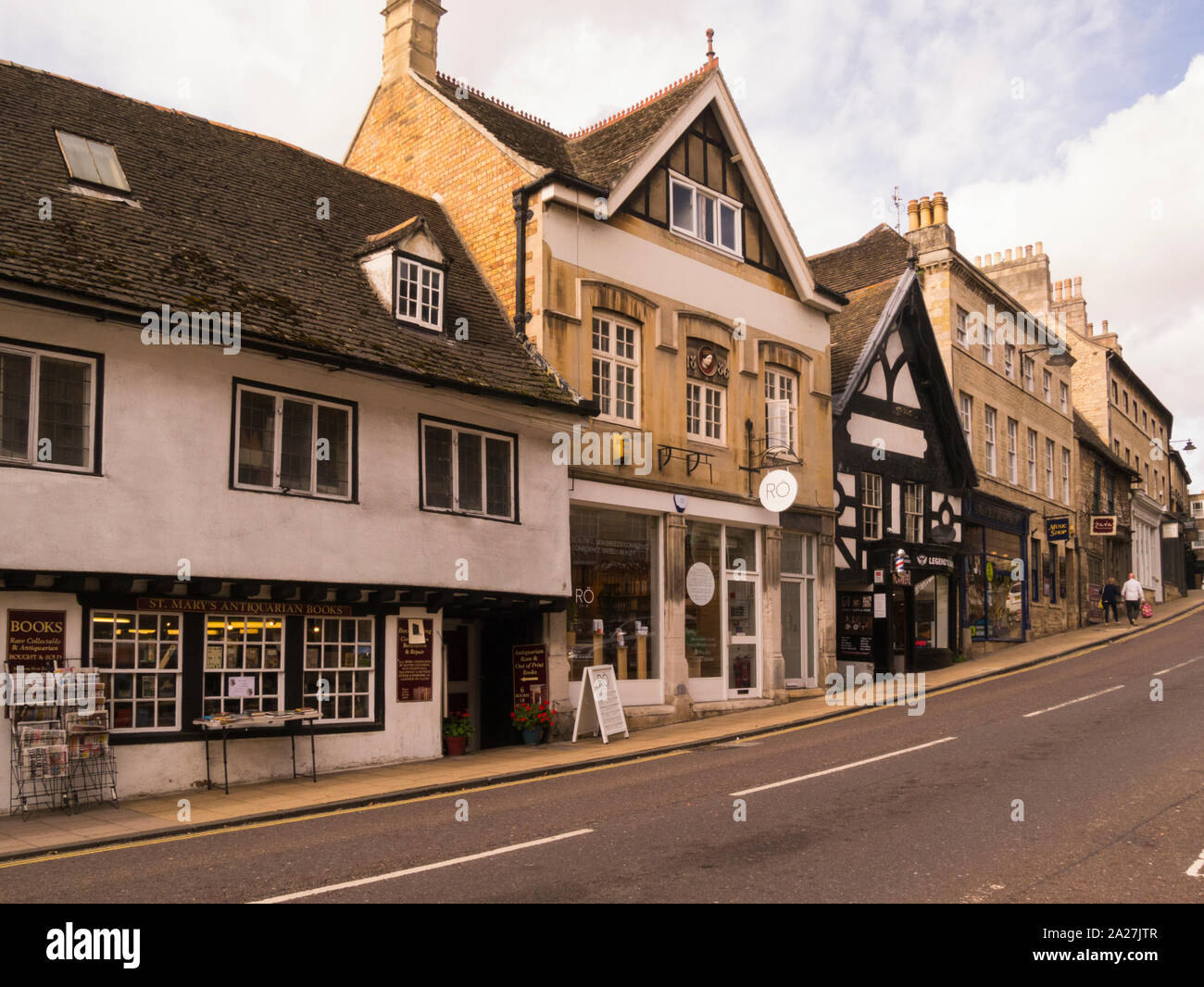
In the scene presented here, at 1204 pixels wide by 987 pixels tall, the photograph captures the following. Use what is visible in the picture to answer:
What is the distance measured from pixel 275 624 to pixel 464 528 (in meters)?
3.05

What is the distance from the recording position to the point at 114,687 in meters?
11.9

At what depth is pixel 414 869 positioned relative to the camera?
7922 mm

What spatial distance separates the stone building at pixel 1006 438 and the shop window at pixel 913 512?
2814mm

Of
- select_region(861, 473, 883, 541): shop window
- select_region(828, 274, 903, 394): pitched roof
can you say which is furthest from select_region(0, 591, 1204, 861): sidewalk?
select_region(828, 274, 903, 394): pitched roof

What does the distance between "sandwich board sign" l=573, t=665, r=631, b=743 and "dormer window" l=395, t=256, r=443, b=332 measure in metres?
5.73

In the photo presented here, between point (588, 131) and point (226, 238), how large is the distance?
9.79 metres

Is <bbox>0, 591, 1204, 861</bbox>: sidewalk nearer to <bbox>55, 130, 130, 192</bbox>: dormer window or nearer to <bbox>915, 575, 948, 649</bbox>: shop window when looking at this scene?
<bbox>915, 575, 948, 649</bbox>: shop window

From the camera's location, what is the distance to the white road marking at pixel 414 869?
7.16m

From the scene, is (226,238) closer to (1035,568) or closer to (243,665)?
(243,665)

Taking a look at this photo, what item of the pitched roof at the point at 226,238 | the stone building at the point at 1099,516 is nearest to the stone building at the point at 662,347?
the pitched roof at the point at 226,238

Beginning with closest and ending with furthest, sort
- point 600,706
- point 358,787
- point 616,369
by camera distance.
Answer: point 358,787
point 600,706
point 616,369

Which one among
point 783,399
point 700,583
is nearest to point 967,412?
point 783,399

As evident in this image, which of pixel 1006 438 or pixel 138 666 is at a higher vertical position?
pixel 1006 438
